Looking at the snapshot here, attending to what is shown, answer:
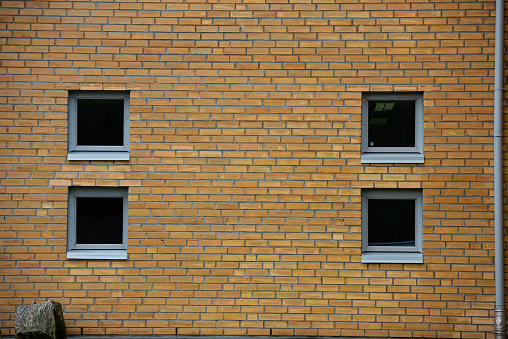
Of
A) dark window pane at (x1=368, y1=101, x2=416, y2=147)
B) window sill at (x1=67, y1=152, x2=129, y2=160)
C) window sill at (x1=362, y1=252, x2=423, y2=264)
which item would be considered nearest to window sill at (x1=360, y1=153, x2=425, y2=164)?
dark window pane at (x1=368, y1=101, x2=416, y2=147)

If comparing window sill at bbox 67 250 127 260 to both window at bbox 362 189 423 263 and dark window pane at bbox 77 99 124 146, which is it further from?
window at bbox 362 189 423 263

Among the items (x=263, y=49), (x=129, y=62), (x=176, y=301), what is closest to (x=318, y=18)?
(x=263, y=49)

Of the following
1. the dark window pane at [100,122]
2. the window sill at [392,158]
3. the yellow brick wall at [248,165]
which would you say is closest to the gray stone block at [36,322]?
the yellow brick wall at [248,165]

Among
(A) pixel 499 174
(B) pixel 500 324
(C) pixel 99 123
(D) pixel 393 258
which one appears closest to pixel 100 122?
(C) pixel 99 123

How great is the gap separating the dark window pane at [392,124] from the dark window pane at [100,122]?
3.25 metres

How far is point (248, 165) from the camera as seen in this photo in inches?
247

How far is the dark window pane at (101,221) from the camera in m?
6.39

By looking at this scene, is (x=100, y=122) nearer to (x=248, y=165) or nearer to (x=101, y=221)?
(x=101, y=221)

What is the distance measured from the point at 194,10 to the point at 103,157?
2.19 metres

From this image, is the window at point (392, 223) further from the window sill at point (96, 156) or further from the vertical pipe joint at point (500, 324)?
the window sill at point (96, 156)

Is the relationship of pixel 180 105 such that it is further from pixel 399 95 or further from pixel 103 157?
pixel 399 95

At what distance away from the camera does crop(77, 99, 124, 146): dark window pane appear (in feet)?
21.1

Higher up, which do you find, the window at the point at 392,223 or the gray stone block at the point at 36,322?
the window at the point at 392,223

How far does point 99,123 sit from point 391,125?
3.76 m
